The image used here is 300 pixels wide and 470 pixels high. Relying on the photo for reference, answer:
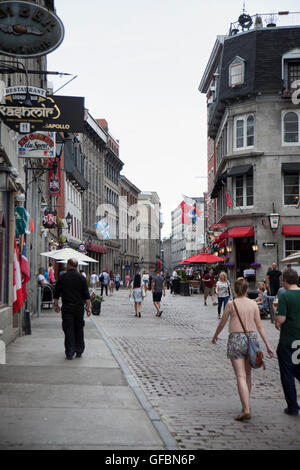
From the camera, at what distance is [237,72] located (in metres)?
35.9

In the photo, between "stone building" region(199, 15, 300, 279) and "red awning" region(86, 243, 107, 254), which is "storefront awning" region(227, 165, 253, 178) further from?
"red awning" region(86, 243, 107, 254)

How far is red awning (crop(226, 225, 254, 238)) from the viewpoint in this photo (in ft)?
113

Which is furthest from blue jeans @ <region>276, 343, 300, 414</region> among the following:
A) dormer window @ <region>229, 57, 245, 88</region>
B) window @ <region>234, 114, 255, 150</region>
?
dormer window @ <region>229, 57, 245, 88</region>

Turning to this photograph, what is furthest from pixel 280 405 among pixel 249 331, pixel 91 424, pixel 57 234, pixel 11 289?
pixel 57 234

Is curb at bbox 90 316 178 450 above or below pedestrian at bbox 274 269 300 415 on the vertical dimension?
below

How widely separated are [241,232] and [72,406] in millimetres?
28130

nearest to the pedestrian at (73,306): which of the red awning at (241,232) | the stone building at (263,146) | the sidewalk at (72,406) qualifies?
the sidewalk at (72,406)

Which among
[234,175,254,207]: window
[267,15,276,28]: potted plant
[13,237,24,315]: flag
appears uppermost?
[267,15,276,28]: potted plant

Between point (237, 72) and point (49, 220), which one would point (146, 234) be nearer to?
point (237, 72)

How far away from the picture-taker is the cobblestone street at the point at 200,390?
20.6 ft

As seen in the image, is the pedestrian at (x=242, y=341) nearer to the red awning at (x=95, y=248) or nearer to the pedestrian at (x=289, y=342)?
the pedestrian at (x=289, y=342)

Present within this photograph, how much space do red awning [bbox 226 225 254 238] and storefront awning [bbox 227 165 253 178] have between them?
300 centimetres

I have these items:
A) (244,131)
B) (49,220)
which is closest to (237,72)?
(244,131)

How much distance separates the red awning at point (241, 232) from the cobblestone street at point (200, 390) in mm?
17092
